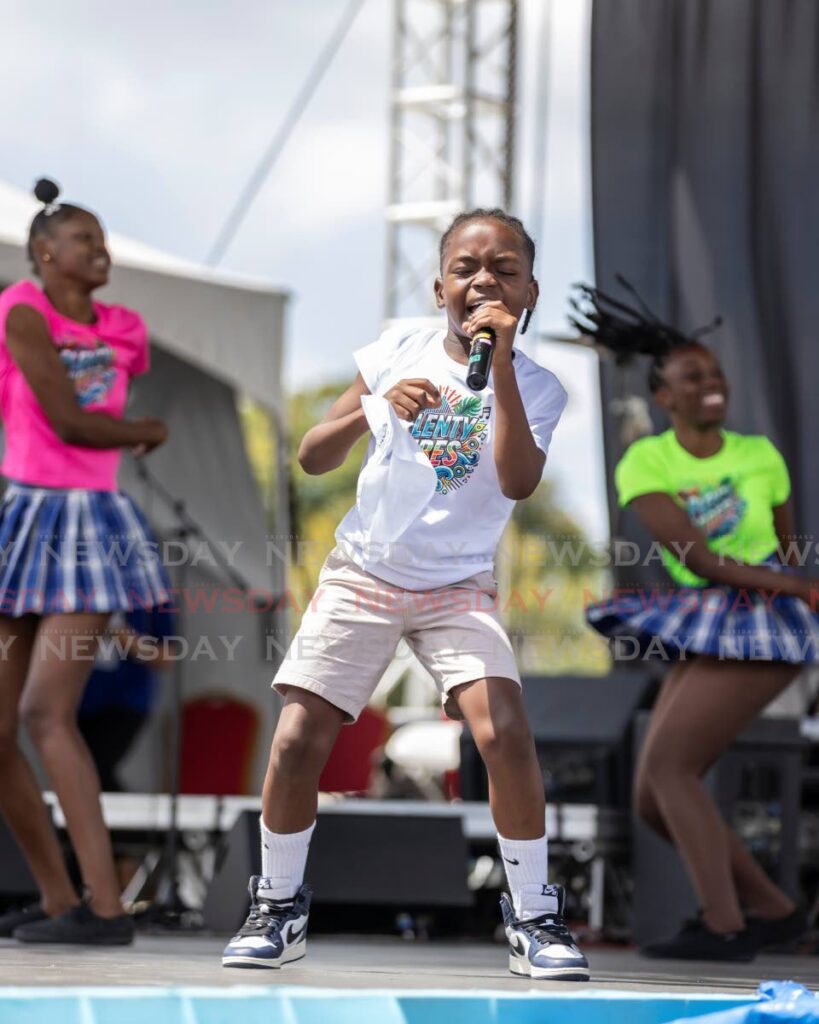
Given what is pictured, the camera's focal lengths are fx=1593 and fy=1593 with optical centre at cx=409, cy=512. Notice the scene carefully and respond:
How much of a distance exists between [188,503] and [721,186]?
2.77m

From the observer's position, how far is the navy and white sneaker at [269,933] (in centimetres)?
276

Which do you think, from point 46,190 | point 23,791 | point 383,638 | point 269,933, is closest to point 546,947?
point 269,933

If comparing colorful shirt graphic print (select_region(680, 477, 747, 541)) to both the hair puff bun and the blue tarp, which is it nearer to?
the hair puff bun

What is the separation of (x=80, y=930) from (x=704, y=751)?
1610 mm

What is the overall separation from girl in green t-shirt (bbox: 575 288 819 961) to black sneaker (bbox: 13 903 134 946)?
1347 mm

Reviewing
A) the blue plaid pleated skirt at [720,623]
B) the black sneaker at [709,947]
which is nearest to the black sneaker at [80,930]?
the black sneaker at [709,947]

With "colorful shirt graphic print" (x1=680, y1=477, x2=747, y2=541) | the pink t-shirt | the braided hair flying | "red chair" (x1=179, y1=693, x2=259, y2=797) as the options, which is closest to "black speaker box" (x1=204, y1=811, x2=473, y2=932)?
"colorful shirt graphic print" (x1=680, y1=477, x2=747, y2=541)

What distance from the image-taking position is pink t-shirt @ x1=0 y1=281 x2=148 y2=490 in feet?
12.6

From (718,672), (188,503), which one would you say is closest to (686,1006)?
(718,672)

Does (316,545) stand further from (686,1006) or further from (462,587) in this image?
(686,1006)

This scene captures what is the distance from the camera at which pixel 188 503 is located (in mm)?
6891

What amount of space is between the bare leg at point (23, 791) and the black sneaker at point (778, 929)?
1715mm

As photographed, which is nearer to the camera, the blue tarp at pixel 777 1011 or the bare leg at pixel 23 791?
the blue tarp at pixel 777 1011

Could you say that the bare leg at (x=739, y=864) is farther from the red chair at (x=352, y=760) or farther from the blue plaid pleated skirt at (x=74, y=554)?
the red chair at (x=352, y=760)
